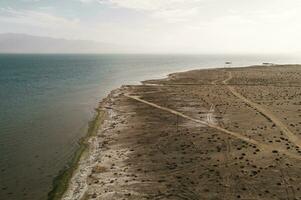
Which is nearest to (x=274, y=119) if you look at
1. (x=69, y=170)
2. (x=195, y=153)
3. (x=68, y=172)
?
(x=195, y=153)

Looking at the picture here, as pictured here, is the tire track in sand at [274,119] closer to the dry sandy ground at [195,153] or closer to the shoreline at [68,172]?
the dry sandy ground at [195,153]

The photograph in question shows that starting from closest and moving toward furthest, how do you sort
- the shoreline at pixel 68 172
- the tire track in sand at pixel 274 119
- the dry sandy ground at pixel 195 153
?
the dry sandy ground at pixel 195 153, the shoreline at pixel 68 172, the tire track in sand at pixel 274 119

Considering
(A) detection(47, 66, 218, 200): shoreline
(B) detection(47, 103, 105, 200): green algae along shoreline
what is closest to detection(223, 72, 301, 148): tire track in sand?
(A) detection(47, 66, 218, 200): shoreline

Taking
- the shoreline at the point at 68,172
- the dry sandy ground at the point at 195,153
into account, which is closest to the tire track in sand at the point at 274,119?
the dry sandy ground at the point at 195,153

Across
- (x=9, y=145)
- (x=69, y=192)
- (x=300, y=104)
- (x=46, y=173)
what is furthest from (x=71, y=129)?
(x=300, y=104)

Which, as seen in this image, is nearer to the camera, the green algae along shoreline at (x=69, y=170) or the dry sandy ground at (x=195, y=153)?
the dry sandy ground at (x=195, y=153)

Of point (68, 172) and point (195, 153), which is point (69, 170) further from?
point (195, 153)

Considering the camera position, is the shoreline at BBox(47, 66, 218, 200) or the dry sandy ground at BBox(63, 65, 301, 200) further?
the shoreline at BBox(47, 66, 218, 200)

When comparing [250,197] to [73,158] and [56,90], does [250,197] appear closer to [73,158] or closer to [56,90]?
[73,158]

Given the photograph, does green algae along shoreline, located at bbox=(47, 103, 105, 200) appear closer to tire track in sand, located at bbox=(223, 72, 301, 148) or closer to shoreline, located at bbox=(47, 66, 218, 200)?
shoreline, located at bbox=(47, 66, 218, 200)
